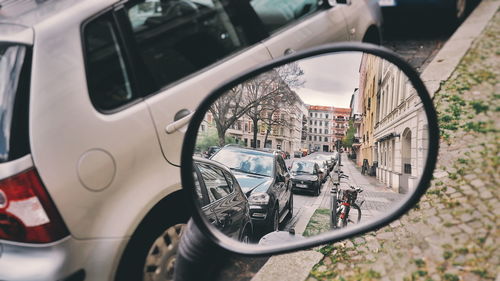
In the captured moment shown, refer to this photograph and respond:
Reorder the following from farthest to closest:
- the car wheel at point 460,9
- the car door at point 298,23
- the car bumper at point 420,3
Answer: the car bumper at point 420,3
the car wheel at point 460,9
the car door at point 298,23

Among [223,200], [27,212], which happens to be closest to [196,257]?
[223,200]

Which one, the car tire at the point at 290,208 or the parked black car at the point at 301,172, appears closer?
the parked black car at the point at 301,172

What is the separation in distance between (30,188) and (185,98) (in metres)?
0.80

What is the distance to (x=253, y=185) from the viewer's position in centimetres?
135

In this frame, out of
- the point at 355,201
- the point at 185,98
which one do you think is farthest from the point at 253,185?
the point at 185,98

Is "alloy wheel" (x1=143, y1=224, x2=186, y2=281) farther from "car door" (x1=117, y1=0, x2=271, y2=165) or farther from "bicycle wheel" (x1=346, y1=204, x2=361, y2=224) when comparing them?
"bicycle wheel" (x1=346, y1=204, x2=361, y2=224)

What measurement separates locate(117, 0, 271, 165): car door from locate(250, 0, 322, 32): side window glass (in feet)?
0.57

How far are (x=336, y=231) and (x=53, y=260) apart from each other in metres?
1.18

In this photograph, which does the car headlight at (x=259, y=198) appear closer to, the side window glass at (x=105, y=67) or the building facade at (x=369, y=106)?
the building facade at (x=369, y=106)

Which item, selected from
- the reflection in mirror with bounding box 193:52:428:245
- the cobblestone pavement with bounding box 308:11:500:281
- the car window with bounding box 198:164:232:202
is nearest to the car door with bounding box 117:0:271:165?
the car window with bounding box 198:164:232:202

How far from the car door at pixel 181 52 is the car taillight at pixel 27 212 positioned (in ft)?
1.81

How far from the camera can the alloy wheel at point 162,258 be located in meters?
1.58

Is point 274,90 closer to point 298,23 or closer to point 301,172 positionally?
point 301,172

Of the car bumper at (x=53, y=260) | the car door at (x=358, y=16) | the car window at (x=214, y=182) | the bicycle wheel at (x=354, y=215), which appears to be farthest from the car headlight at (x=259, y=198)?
the car door at (x=358, y=16)
